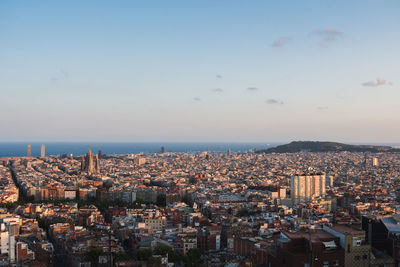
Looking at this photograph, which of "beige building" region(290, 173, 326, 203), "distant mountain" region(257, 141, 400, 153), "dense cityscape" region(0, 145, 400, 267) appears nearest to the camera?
"dense cityscape" region(0, 145, 400, 267)

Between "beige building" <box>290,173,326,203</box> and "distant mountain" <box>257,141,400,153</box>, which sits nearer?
"beige building" <box>290,173,326,203</box>

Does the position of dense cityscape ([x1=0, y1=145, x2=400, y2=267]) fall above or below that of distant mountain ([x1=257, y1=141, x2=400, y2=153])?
below

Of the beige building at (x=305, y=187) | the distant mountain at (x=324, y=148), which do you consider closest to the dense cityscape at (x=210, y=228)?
the beige building at (x=305, y=187)

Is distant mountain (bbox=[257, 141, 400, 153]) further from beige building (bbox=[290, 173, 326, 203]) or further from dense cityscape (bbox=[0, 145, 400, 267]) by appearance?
beige building (bbox=[290, 173, 326, 203])

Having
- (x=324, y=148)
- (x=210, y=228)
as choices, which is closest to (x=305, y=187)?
(x=210, y=228)

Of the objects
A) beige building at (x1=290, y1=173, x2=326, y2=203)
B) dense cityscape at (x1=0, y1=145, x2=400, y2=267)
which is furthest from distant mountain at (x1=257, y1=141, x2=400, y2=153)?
beige building at (x1=290, y1=173, x2=326, y2=203)

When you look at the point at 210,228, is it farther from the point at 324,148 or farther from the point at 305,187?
the point at 324,148

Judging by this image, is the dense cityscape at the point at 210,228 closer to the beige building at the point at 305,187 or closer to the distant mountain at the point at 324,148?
the beige building at the point at 305,187

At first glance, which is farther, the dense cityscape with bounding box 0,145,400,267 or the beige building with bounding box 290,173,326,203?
the beige building with bounding box 290,173,326,203

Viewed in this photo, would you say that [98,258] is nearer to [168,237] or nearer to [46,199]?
[168,237]

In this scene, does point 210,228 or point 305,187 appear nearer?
A: point 210,228

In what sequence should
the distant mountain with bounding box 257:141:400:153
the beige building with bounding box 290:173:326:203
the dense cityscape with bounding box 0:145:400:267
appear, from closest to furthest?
the dense cityscape with bounding box 0:145:400:267 < the beige building with bounding box 290:173:326:203 < the distant mountain with bounding box 257:141:400:153
